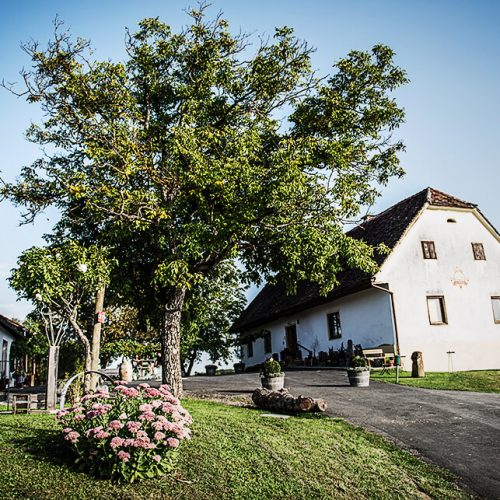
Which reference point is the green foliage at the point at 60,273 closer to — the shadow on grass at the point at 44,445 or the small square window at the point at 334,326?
the shadow on grass at the point at 44,445

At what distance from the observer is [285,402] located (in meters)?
12.3

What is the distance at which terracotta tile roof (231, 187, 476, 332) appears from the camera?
22.1 m

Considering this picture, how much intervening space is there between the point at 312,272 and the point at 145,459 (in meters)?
9.95

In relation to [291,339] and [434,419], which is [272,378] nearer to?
[434,419]

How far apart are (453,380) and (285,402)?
7.87 metres

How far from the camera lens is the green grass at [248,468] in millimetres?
6289

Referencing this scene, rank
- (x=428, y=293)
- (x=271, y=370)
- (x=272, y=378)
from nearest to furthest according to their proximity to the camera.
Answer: (x=272, y=378) → (x=271, y=370) → (x=428, y=293)

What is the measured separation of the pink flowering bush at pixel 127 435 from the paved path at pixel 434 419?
15.3ft

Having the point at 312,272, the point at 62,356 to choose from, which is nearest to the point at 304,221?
the point at 312,272

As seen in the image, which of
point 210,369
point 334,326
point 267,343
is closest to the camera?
point 334,326

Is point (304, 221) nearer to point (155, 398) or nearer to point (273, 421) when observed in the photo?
point (273, 421)

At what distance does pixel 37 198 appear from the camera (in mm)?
15484

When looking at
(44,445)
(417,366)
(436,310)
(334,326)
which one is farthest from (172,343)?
(436,310)

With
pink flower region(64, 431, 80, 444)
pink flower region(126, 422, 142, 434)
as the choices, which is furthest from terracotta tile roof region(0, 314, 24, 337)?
pink flower region(126, 422, 142, 434)
